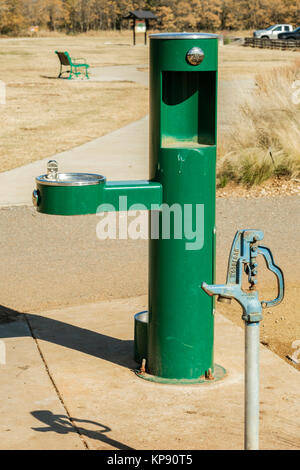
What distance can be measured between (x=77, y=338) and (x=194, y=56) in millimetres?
1938

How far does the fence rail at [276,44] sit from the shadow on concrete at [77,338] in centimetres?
4411

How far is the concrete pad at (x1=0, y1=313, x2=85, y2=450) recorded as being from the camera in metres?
3.70

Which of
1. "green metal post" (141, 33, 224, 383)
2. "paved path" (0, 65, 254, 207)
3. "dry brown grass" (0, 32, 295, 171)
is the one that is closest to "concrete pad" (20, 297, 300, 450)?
"green metal post" (141, 33, 224, 383)

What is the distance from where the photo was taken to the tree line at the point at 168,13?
85.7 meters

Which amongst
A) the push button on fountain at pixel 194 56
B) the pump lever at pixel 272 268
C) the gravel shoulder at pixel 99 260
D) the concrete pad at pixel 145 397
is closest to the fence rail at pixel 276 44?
the gravel shoulder at pixel 99 260

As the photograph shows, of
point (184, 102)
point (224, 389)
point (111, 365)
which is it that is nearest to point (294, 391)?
point (224, 389)

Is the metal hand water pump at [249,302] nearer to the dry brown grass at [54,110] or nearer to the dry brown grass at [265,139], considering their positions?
the dry brown grass at [265,139]

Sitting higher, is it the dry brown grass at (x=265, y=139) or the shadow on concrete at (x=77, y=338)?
the dry brown grass at (x=265, y=139)

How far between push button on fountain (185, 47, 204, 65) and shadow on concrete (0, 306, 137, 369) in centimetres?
173

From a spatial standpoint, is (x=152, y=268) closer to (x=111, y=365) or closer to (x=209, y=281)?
(x=209, y=281)

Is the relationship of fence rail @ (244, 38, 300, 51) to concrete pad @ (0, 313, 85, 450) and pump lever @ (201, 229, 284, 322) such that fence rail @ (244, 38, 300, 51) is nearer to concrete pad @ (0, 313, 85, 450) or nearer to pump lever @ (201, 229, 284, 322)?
concrete pad @ (0, 313, 85, 450)

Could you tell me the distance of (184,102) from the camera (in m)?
4.36

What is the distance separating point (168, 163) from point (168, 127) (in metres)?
0.23

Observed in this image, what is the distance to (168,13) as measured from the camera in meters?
87.8
